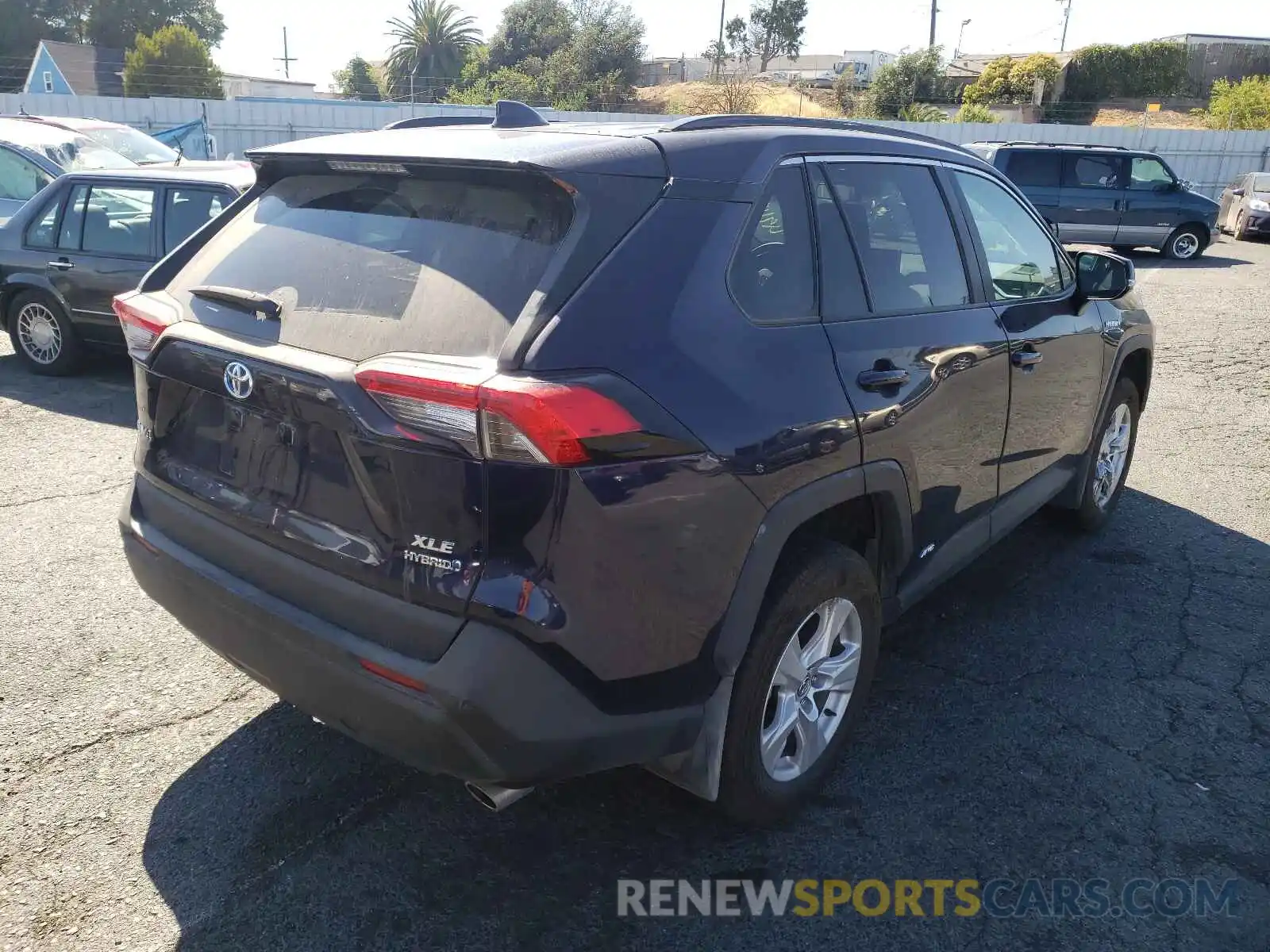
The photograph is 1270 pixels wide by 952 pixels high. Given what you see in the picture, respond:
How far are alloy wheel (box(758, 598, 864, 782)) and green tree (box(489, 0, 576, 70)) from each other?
6556 cm

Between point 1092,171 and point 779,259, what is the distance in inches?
676

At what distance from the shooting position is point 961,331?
10.9 ft

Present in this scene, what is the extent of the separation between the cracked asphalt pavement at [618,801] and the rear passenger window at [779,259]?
1.46 meters

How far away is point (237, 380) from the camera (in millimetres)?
2430

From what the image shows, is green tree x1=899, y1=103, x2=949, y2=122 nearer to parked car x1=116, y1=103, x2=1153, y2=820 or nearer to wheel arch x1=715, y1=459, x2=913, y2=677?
wheel arch x1=715, y1=459, x2=913, y2=677

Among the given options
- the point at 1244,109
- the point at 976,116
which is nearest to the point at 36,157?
the point at 976,116

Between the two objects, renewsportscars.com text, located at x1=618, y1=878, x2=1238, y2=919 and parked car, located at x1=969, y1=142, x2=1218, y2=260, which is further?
parked car, located at x1=969, y1=142, x2=1218, y2=260

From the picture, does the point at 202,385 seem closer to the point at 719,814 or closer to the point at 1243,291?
the point at 719,814

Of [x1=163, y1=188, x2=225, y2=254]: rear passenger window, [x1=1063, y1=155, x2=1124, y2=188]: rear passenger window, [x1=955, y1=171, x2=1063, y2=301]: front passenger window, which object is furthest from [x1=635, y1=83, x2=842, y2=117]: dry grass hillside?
[x1=955, y1=171, x2=1063, y2=301]: front passenger window

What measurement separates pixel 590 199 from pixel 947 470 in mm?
1641

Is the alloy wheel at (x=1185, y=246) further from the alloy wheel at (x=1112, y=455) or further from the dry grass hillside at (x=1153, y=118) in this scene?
the dry grass hillside at (x=1153, y=118)

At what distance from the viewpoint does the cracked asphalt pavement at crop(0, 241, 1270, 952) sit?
2500 millimetres

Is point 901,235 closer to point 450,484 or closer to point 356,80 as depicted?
point 450,484

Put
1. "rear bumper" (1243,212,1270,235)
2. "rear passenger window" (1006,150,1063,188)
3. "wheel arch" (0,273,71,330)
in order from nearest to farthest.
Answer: "wheel arch" (0,273,71,330) < "rear passenger window" (1006,150,1063,188) < "rear bumper" (1243,212,1270,235)
